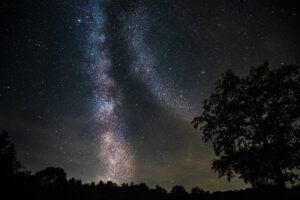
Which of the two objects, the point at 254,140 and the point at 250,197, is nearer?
the point at 250,197

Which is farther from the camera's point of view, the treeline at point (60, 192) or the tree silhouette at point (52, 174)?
the tree silhouette at point (52, 174)

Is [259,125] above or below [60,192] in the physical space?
above

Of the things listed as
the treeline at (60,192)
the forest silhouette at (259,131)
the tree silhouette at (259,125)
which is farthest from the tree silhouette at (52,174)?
the tree silhouette at (259,125)

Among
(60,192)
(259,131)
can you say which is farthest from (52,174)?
(259,131)

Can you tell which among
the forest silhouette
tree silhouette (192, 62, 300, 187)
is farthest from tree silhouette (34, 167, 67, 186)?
tree silhouette (192, 62, 300, 187)

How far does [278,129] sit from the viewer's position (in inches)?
515

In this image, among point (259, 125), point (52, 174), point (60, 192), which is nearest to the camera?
point (259, 125)

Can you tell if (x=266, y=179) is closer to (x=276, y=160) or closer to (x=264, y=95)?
(x=276, y=160)

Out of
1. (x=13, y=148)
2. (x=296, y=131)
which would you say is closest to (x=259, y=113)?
(x=296, y=131)

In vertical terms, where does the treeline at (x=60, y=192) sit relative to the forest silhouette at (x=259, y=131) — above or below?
below

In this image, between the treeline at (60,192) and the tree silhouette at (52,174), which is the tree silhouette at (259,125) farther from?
the tree silhouette at (52,174)

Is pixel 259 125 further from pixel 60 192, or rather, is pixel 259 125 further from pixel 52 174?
pixel 52 174

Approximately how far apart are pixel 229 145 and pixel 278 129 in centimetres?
373

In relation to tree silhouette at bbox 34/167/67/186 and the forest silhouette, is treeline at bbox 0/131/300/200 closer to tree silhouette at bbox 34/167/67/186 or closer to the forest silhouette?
the forest silhouette
